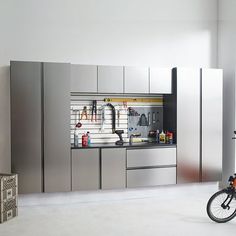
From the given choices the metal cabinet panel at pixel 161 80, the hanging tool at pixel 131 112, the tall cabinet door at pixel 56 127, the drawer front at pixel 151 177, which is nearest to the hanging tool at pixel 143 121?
the hanging tool at pixel 131 112

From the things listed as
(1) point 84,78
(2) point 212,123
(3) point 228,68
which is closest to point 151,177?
(2) point 212,123

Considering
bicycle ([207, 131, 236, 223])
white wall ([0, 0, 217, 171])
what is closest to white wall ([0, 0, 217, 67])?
white wall ([0, 0, 217, 171])

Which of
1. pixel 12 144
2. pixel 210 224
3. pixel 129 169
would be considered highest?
pixel 12 144

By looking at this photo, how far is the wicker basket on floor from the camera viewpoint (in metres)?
3.81

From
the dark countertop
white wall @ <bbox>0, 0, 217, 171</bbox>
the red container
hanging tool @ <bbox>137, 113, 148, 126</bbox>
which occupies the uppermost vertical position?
white wall @ <bbox>0, 0, 217, 171</bbox>

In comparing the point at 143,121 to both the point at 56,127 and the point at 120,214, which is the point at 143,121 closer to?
the point at 56,127

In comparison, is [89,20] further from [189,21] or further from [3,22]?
[189,21]

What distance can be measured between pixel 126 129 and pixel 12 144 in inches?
72.2

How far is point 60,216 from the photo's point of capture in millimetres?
4055

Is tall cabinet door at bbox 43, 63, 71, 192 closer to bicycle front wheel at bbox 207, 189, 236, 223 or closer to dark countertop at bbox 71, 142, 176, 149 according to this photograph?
dark countertop at bbox 71, 142, 176, 149

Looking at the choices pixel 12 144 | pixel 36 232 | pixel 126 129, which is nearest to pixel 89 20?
Answer: pixel 126 129

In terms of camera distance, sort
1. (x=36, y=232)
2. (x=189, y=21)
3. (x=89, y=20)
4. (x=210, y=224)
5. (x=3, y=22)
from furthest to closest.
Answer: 1. (x=189, y=21)
2. (x=89, y=20)
3. (x=3, y=22)
4. (x=210, y=224)
5. (x=36, y=232)

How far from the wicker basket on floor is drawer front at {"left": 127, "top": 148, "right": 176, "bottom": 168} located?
1638 millimetres

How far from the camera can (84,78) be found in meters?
4.58
